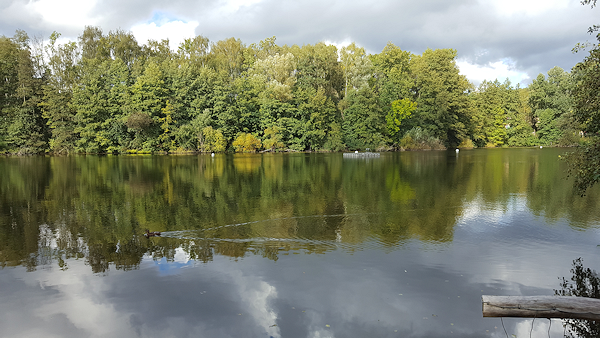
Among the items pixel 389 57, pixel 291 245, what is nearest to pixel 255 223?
pixel 291 245

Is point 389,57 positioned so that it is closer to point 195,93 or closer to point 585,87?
point 195,93

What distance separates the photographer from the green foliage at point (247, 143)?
5478 centimetres

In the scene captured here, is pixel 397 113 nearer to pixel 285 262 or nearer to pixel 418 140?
pixel 418 140

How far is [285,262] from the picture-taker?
320 inches

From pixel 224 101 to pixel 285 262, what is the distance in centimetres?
5026

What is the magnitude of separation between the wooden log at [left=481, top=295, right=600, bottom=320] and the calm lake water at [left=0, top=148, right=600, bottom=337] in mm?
1087

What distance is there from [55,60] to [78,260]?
62.1m

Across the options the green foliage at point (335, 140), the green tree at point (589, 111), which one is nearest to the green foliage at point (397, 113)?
the green foliage at point (335, 140)

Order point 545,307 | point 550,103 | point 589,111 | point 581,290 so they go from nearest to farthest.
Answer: point 545,307 → point 581,290 → point 589,111 → point 550,103

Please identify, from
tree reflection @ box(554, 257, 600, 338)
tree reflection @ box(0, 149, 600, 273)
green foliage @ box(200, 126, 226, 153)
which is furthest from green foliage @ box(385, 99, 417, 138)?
tree reflection @ box(554, 257, 600, 338)

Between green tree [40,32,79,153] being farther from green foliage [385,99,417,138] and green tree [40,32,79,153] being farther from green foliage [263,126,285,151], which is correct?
green foliage [385,99,417,138]

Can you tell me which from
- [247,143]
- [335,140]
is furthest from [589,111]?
[335,140]

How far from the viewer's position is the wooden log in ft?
14.3

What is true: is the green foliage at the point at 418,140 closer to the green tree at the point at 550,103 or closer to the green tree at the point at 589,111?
the green tree at the point at 550,103
